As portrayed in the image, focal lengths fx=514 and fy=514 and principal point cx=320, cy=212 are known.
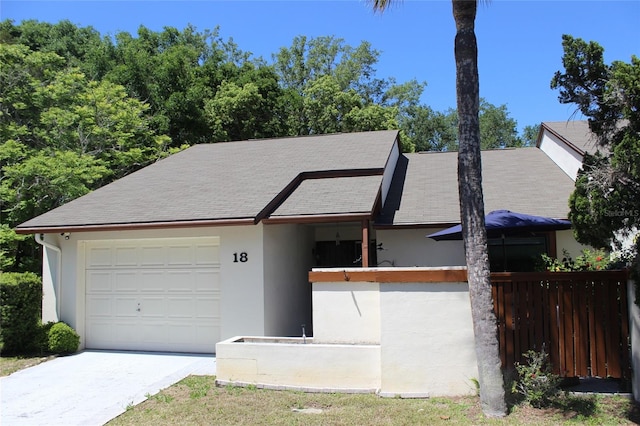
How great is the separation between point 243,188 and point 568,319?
24.7ft

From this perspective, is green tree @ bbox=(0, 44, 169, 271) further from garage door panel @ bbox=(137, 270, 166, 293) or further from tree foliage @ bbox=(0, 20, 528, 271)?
garage door panel @ bbox=(137, 270, 166, 293)

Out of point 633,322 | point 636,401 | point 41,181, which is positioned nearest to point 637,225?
point 633,322

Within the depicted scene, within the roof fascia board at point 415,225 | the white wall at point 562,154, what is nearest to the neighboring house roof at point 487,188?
the roof fascia board at point 415,225

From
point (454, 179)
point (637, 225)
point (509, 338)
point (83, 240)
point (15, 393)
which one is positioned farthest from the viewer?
point (454, 179)

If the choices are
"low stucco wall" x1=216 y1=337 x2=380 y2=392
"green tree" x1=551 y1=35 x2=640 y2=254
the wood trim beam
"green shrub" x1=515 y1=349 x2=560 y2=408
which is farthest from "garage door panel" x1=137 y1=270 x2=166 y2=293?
"green tree" x1=551 y1=35 x2=640 y2=254

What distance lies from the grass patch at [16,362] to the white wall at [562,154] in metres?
13.0

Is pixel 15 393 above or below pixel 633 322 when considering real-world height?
below

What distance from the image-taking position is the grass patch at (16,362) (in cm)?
968

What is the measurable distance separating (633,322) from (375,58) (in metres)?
39.2

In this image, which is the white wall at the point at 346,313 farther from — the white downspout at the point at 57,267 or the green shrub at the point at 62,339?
the white downspout at the point at 57,267

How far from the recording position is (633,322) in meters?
6.81

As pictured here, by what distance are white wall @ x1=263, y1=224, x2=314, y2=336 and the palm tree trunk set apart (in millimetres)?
4796

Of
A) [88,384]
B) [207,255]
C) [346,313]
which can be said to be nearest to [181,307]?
[207,255]

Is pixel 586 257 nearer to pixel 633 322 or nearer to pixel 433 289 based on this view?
pixel 633 322
